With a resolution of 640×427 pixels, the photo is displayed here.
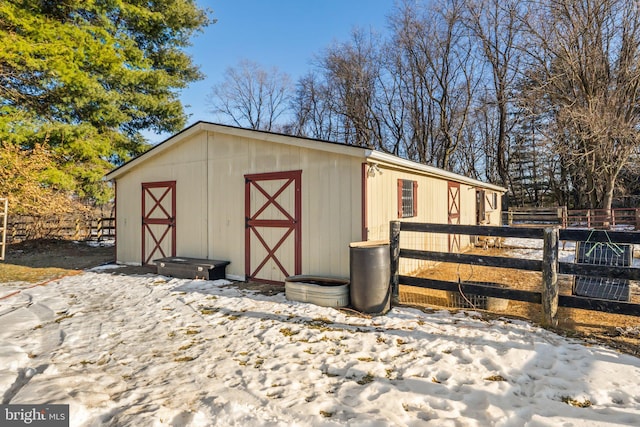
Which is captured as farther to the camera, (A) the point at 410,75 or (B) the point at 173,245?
(A) the point at 410,75

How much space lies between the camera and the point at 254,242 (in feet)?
23.5

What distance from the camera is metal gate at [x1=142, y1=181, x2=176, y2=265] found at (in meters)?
8.64

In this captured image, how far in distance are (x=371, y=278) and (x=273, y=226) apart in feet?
8.95

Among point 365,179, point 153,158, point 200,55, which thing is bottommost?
point 365,179

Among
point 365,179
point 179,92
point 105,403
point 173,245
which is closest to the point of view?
point 105,403

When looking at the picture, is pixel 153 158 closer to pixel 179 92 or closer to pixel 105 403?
pixel 105 403

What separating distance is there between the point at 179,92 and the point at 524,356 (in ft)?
58.4

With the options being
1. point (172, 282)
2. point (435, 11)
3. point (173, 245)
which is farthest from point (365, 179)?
point (435, 11)

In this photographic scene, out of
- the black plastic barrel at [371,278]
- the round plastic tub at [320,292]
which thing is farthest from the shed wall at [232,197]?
the black plastic barrel at [371,278]

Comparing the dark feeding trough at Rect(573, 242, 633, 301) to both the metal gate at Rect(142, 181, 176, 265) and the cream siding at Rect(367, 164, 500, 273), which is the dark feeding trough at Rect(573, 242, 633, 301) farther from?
the metal gate at Rect(142, 181, 176, 265)

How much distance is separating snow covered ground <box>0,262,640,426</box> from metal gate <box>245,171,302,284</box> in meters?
1.79

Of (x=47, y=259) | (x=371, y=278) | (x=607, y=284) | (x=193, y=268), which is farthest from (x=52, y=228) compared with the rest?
(x=607, y=284)

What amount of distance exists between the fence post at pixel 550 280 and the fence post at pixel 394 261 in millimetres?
1790

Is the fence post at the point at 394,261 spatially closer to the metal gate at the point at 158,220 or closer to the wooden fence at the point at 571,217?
the metal gate at the point at 158,220
